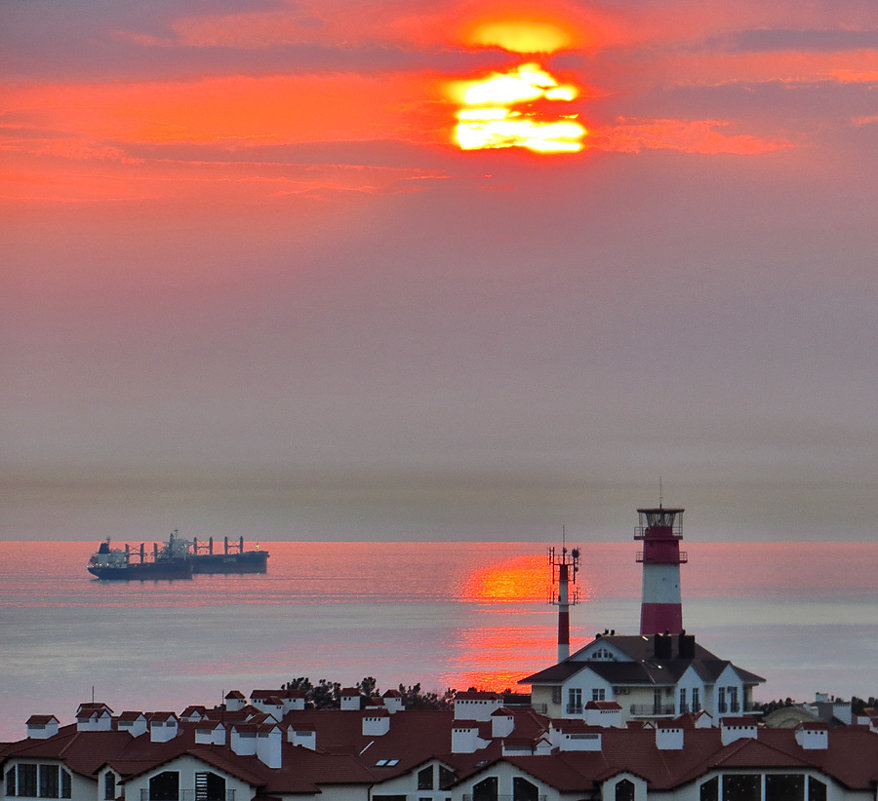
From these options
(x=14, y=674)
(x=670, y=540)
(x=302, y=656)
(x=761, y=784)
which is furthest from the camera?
(x=302, y=656)

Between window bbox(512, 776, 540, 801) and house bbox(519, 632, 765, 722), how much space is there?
21.4 m

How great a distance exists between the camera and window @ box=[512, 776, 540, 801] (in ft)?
151

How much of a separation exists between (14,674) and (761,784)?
119 m

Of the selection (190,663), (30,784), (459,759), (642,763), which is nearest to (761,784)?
(642,763)

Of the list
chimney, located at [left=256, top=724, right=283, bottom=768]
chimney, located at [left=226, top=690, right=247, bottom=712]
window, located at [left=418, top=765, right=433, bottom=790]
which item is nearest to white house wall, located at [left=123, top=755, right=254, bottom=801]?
chimney, located at [left=256, top=724, right=283, bottom=768]

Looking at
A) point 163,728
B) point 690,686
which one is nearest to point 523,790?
point 163,728

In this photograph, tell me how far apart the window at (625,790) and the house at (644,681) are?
2167cm

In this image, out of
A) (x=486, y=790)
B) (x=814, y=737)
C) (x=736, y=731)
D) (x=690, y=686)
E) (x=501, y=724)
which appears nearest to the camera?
(x=486, y=790)

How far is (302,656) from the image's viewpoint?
17600 centimetres

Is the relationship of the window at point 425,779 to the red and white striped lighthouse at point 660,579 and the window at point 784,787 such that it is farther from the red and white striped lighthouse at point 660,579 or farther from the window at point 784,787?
the red and white striped lighthouse at point 660,579

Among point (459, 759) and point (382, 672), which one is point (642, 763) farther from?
point (382, 672)

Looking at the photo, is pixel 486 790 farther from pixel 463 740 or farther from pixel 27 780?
pixel 27 780

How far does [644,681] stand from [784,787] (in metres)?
24.3

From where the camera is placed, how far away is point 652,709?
70.1m
